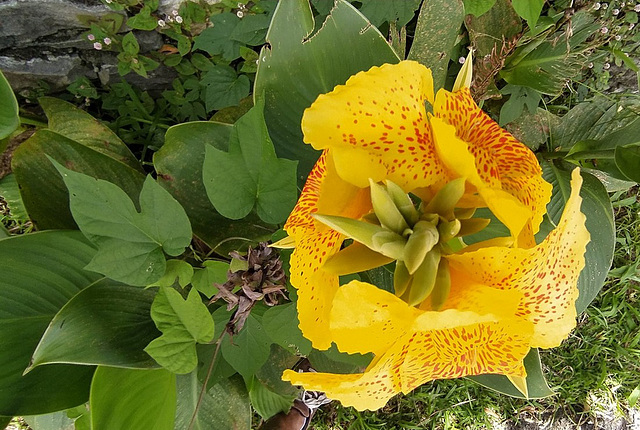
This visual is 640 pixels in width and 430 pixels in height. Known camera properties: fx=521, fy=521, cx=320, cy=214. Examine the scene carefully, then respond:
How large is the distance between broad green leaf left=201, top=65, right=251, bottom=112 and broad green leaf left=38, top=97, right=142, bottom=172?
22cm

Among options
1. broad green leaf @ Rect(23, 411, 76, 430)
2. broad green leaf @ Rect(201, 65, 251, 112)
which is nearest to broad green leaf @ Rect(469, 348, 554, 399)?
broad green leaf @ Rect(201, 65, 251, 112)

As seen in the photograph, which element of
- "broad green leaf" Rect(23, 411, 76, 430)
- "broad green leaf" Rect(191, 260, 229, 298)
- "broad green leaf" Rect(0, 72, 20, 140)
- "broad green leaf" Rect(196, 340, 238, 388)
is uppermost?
"broad green leaf" Rect(0, 72, 20, 140)

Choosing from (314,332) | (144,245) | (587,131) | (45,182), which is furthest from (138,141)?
(587,131)

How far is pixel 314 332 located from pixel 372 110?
0.86ft

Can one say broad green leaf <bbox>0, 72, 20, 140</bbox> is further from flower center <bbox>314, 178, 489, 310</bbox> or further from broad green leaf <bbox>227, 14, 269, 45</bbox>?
flower center <bbox>314, 178, 489, 310</bbox>

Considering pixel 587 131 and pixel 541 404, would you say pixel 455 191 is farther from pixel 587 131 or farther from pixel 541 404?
pixel 541 404

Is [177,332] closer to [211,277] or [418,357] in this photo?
[211,277]

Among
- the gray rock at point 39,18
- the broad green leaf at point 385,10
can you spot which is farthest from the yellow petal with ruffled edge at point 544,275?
the gray rock at point 39,18

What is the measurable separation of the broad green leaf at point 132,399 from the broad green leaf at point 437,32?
758mm

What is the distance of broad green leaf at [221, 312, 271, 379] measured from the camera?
843 millimetres

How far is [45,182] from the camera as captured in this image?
100cm

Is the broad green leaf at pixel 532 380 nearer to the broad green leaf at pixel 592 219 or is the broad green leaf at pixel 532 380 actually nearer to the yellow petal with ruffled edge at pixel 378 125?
the broad green leaf at pixel 592 219

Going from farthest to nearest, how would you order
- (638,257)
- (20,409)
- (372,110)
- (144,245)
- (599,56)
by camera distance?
(638,257) < (599,56) < (20,409) < (144,245) < (372,110)

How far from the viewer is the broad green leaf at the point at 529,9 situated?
91 centimetres
